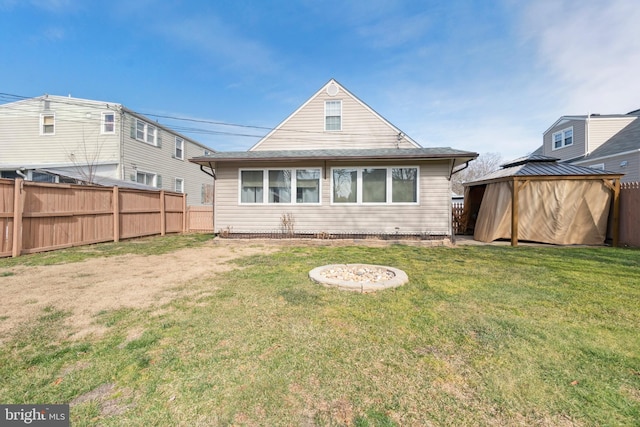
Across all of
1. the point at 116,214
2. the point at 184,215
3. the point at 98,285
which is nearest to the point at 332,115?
the point at 116,214

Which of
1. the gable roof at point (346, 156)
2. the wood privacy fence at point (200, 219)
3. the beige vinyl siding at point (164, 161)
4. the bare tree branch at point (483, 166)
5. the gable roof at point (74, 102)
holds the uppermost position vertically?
the bare tree branch at point (483, 166)

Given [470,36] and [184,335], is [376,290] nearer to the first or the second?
[184,335]

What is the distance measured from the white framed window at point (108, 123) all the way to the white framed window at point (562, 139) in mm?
27584

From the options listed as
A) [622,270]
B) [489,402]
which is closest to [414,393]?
[489,402]

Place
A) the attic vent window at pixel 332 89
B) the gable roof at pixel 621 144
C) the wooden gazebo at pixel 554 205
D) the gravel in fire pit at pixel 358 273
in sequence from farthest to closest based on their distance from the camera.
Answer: the gable roof at pixel 621 144, the attic vent window at pixel 332 89, the wooden gazebo at pixel 554 205, the gravel in fire pit at pixel 358 273

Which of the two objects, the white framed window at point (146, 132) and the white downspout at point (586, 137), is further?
the white downspout at point (586, 137)

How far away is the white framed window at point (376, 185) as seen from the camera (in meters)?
8.91

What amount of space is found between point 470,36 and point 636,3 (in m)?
4.46

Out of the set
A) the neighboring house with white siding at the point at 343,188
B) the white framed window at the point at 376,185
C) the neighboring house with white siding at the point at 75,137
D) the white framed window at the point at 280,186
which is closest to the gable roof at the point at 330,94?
the neighboring house with white siding at the point at 343,188

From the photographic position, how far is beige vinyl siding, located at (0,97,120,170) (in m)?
14.1

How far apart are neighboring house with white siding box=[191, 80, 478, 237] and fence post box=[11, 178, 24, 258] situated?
4.30 m

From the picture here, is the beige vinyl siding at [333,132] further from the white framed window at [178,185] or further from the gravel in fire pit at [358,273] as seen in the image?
the white framed window at [178,185]

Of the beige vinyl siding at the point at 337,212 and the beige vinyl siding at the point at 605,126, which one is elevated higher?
the beige vinyl siding at the point at 605,126

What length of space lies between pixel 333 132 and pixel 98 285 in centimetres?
860
